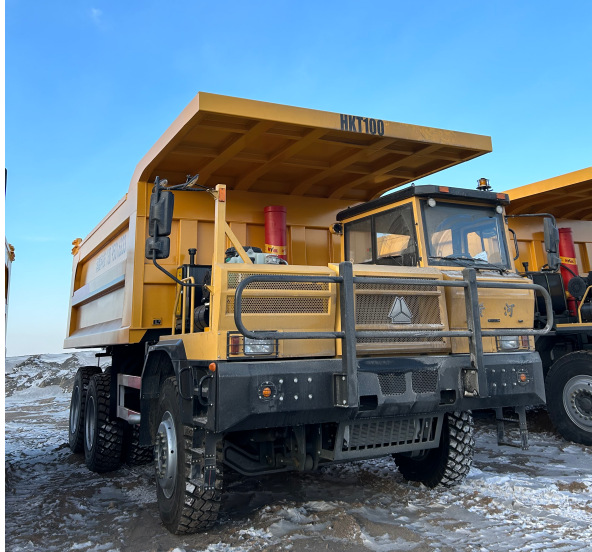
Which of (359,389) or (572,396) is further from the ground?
(359,389)

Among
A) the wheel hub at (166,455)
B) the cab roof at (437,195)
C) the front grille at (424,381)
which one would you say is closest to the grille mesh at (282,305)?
the front grille at (424,381)

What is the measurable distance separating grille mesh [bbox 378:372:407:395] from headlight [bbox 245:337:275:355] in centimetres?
77

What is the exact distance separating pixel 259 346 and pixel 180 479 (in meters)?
1.14

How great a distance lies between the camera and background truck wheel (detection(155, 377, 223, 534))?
3.60 m

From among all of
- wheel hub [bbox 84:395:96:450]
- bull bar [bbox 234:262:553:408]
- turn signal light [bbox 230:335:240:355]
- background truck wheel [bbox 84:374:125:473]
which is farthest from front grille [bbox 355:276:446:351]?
wheel hub [bbox 84:395:96:450]

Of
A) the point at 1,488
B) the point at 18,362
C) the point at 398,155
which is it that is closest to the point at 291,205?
the point at 398,155

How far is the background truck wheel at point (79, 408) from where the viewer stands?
7.16m

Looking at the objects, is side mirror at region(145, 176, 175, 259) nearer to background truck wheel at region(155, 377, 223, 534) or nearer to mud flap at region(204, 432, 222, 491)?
background truck wheel at region(155, 377, 223, 534)

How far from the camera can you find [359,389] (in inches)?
138

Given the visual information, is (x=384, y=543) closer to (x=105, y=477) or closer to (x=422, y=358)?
(x=422, y=358)

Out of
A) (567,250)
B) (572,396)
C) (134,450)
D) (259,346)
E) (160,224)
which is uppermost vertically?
(567,250)

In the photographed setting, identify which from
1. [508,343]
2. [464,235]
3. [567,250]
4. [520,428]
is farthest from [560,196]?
[520,428]

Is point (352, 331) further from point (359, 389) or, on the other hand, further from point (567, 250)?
point (567, 250)

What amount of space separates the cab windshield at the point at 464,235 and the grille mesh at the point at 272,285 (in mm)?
1237
